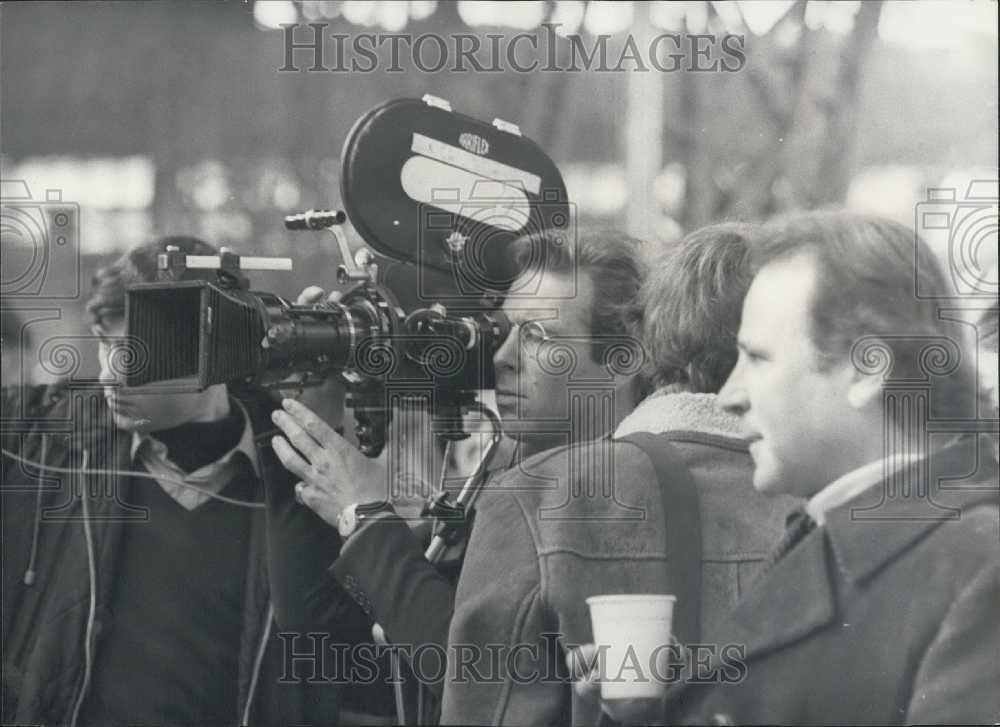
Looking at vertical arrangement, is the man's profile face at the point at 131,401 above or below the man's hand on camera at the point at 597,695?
above

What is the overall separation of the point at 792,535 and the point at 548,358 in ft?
1.37

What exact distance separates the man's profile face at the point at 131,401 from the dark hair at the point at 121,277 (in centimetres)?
2

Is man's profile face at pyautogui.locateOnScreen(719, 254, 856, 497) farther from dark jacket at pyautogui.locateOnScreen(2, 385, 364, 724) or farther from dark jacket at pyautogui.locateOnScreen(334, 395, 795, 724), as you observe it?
dark jacket at pyautogui.locateOnScreen(2, 385, 364, 724)

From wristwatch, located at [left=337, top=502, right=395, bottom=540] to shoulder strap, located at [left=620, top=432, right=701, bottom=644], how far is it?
16.1 inches

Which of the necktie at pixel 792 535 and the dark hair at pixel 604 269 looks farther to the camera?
the dark hair at pixel 604 269

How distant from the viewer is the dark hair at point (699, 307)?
1.67m

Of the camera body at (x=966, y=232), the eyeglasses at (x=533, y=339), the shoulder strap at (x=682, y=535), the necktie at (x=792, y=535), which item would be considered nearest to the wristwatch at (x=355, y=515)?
the eyeglasses at (x=533, y=339)

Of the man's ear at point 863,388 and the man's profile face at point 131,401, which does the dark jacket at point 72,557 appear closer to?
the man's profile face at point 131,401

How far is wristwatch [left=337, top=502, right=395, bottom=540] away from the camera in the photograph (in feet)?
5.87

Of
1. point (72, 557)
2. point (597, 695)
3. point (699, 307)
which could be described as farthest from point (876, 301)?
point (72, 557)

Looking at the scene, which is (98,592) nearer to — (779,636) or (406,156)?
(406,156)

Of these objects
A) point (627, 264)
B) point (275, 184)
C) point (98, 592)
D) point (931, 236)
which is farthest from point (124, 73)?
point (931, 236)

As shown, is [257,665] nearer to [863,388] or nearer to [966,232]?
[863,388]

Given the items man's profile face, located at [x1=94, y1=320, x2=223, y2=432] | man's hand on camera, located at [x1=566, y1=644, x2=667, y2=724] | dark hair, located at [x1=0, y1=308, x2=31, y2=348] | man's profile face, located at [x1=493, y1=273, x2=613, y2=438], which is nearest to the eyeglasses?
man's profile face, located at [x1=493, y1=273, x2=613, y2=438]
